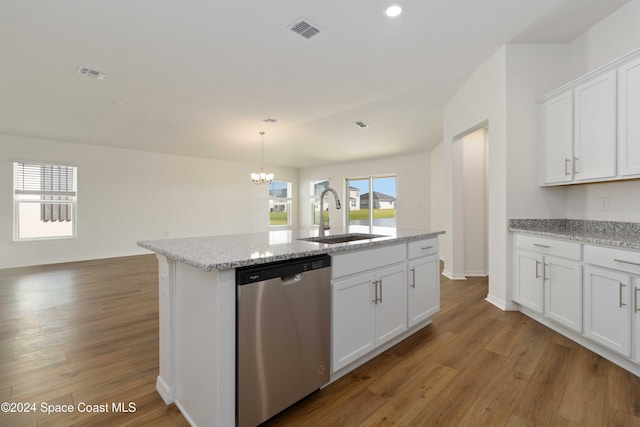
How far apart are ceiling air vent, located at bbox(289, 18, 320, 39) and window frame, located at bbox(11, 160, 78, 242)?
604cm

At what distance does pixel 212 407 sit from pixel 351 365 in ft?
3.17

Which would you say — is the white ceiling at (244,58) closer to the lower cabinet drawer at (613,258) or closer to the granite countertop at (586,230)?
the granite countertop at (586,230)

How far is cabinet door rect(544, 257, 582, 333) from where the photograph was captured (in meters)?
2.23

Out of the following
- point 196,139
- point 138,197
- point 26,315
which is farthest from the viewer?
point 138,197

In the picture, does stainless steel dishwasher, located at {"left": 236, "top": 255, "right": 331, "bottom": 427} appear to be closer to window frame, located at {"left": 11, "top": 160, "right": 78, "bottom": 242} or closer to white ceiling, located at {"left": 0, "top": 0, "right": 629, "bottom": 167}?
white ceiling, located at {"left": 0, "top": 0, "right": 629, "bottom": 167}

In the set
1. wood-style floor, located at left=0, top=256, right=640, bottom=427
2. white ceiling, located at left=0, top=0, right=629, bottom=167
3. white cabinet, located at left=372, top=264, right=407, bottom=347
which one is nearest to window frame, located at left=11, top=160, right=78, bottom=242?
white ceiling, located at left=0, top=0, right=629, bottom=167

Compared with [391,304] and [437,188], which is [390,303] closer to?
[391,304]

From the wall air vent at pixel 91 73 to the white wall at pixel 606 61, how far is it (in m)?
5.08

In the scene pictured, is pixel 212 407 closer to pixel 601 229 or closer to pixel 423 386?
pixel 423 386

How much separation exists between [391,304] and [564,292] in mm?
1492

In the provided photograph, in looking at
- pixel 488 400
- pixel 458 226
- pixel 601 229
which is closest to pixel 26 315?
pixel 488 400

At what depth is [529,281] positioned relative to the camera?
276 cm

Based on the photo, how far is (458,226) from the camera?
437 cm

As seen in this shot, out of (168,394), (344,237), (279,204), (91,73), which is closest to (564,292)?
(344,237)
